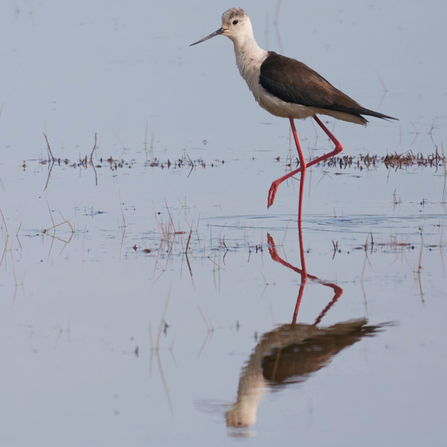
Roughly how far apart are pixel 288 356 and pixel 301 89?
4248 millimetres

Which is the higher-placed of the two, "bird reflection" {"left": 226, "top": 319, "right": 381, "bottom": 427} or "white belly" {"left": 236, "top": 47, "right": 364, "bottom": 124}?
"white belly" {"left": 236, "top": 47, "right": 364, "bottom": 124}

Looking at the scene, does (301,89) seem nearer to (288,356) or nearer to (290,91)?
(290,91)

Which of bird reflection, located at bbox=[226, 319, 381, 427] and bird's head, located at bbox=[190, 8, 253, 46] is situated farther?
bird's head, located at bbox=[190, 8, 253, 46]

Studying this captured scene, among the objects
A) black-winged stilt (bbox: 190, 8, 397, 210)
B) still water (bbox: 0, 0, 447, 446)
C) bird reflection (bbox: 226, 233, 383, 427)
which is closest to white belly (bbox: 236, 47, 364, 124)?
black-winged stilt (bbox: 190, 8, 397, 210)

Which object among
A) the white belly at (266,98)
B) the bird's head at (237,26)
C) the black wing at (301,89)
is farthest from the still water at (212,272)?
the bird's head at (237,26)

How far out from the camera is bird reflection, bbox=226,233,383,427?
427 centimetres

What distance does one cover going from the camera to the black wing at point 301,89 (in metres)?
8.52

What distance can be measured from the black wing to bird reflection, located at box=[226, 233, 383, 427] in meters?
3.22

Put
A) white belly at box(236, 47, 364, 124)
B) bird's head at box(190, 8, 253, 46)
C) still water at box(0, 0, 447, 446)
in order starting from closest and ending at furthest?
still water at box(0, 0, 447, 446)
white belly at box(236, 47, 364, 124)
bird's head at box(190, 8, 253, 46)

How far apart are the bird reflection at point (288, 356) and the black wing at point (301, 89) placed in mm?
3218

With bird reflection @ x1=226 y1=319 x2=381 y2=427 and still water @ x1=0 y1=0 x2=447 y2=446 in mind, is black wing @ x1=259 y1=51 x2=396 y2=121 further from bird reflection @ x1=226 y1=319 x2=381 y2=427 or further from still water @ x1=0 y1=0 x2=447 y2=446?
bird reflection @ x1=226 y1=319 x2=381 y2=427

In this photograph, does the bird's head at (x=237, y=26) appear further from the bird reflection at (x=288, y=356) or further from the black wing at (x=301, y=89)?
the bird reflection at (x=288, y=356)

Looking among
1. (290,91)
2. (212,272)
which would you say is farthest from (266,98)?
(212,272)

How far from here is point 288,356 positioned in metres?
4.85
